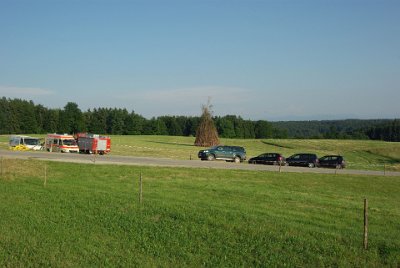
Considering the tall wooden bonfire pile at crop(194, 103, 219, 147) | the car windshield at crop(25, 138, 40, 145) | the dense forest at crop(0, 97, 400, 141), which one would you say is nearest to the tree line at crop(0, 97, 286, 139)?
the dense forest at crop(0, 97, 400, 141)

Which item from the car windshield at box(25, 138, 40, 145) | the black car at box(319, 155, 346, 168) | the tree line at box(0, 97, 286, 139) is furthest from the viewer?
the tree line at box(0, 97, 286, 139)

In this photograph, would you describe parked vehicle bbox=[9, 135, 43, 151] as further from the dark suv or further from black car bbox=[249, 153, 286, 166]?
black car bbox=[249, 153, 286, 166]

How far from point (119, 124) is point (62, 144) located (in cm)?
9403

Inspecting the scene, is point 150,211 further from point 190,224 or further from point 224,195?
point 224,195

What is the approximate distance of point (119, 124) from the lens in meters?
144

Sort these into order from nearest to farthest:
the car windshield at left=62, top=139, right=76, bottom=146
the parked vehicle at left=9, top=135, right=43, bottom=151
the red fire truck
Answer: the red fire truck, the car windshield at left=62, top=139, right=76, bottom=146, the parked vehicle at left=9, top=135, right=43, bottom=151

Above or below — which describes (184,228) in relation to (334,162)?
above

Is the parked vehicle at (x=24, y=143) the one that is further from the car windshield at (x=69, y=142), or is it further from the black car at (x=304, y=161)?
the black car at (x=304, y=161)

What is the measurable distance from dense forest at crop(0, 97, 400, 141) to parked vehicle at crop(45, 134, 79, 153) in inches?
3130

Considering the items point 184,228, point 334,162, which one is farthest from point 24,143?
point 184,228

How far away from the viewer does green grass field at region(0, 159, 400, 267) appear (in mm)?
10336

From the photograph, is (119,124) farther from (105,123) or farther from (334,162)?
(334,162)

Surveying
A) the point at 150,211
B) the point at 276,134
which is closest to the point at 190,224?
the point at 150,211

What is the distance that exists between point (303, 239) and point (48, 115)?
421ft
